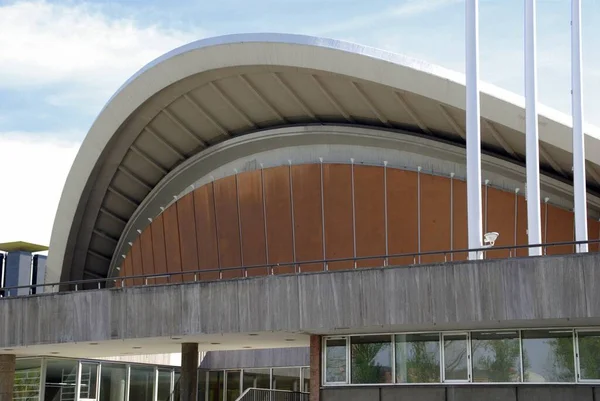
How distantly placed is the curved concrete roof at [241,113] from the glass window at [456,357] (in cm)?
931

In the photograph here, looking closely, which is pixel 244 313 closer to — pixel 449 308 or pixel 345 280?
pixel 345 280

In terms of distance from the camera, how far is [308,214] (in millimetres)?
35750

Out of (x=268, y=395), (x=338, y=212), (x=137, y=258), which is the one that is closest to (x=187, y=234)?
(x=137, y=258)

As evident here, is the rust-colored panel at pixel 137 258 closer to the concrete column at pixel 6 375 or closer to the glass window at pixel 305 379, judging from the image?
the glass window at pixel 305 379

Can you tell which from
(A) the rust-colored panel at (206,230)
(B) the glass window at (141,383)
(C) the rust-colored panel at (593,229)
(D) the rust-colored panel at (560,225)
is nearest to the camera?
(C) the rust-colored panel at (593,229)

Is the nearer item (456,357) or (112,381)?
(456,357)

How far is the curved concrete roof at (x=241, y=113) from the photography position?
31219 mm

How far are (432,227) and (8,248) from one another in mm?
21840

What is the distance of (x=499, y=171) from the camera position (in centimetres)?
3341

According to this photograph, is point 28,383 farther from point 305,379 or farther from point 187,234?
point 305,379

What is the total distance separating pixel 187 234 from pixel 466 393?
19508mm

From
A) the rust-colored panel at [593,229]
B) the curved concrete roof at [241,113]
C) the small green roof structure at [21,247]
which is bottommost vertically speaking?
the rust-colored panel at [593,229]

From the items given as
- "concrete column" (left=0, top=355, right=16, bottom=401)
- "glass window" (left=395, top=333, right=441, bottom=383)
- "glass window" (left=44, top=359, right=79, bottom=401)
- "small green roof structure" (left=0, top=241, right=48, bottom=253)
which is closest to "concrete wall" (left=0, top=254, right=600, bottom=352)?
"glass window" (left=395, top=333, right=441, bottom=383)

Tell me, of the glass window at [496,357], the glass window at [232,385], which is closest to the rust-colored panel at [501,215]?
the glass window at [496,357]
